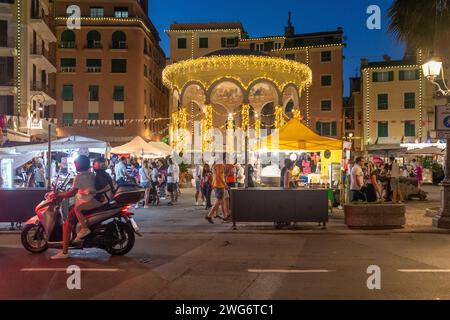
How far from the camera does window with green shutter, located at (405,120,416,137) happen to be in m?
51.0

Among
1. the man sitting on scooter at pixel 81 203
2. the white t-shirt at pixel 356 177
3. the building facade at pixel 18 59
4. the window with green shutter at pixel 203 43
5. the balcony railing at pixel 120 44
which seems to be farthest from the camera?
the window with green shutter at pixel 203 43

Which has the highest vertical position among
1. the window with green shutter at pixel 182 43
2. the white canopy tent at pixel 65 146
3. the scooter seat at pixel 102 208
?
the window with green shutter at pixel 182 43

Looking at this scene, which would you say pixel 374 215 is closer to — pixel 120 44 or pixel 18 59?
pixel 18 59

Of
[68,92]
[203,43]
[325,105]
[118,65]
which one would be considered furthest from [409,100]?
[68,92]

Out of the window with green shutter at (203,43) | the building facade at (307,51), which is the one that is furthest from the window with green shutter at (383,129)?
the window with green shutter at (203,43)

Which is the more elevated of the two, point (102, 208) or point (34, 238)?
point (102, 208)

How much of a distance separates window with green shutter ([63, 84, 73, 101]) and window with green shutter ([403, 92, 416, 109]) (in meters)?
32.9

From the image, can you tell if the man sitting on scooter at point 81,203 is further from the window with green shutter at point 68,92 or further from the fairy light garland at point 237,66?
the window with green shutter at point 68,92

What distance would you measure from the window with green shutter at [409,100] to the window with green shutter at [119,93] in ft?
91.5

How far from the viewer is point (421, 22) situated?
14.8m

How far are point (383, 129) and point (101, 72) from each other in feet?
94.2

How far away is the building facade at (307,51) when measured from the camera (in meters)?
55.0

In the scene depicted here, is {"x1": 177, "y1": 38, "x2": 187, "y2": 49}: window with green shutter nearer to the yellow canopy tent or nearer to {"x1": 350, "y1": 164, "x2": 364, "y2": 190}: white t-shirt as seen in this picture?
the yellow canopy tent

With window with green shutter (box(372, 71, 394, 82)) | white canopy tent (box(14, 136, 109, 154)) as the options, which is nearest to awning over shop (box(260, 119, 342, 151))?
white canopy tent (box(14, 136, 109, 154))
